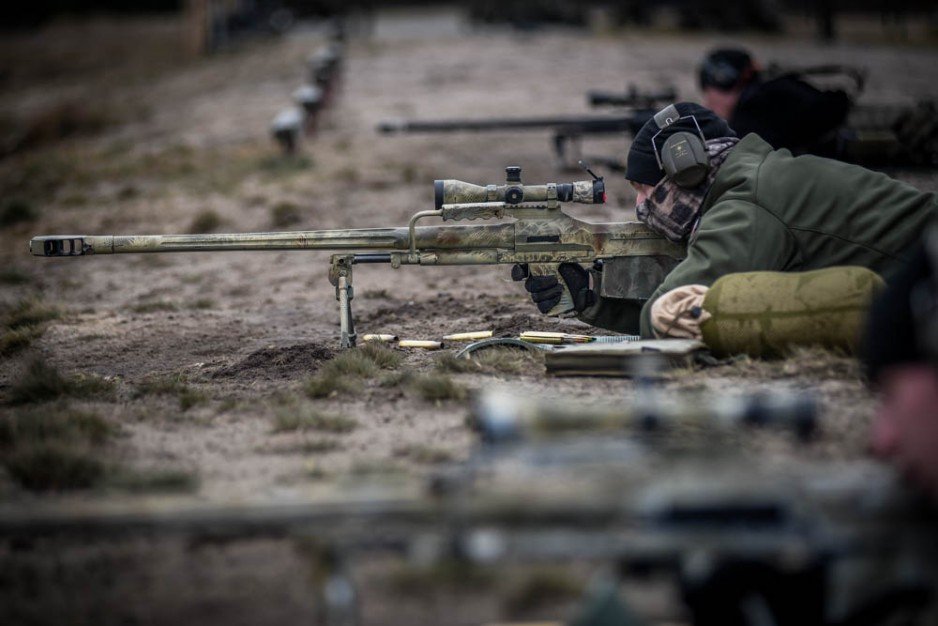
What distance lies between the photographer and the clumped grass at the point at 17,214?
40.0 ft

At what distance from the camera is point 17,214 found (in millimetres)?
12281

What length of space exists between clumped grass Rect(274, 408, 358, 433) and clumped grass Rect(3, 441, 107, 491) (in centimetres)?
A: 88

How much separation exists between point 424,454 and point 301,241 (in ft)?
6.43

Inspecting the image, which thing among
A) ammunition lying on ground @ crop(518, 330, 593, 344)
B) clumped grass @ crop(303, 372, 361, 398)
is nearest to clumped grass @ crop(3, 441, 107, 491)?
clumped grass @ crop(303, 372, 361, 398)

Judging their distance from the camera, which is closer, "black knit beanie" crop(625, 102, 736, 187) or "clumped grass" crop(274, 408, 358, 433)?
"clumped grass" crop(274, 408, 358, 433)

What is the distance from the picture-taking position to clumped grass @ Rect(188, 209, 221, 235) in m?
11.1

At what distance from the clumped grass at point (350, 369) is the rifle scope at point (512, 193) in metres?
0.91

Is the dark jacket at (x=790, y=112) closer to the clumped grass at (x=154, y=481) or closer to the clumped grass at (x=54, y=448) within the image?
the clumped grass at (x=54, y=448)

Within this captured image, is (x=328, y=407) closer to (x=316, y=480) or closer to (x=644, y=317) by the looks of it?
(x=316, y=480)

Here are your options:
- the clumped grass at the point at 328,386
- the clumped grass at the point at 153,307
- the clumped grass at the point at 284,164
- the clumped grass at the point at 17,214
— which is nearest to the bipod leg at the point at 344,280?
the clumped grass at the point at 328,386

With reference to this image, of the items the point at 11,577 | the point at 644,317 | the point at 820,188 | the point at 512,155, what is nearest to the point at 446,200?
the point at 644,317

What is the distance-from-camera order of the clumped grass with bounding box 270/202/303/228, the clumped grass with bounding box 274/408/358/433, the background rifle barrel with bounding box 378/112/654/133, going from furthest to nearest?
the background rifle barrel with bounding box 378/112/654/133 → the clumped grass with bounding box 270/202/303/228 → the clumped grass with bounding box 274/408/358/433

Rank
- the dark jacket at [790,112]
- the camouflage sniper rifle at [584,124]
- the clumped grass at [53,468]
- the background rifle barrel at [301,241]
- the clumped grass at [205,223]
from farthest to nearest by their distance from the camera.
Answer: the camouflage sniper rifle at [584,124]
the clumped grass at [205,223]
the dark jacket at [790,112]
the background rifle barrel at [301,241]
the clumped grass at [53,468]

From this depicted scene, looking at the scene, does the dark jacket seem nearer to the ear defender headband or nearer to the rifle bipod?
the ear defender headband
